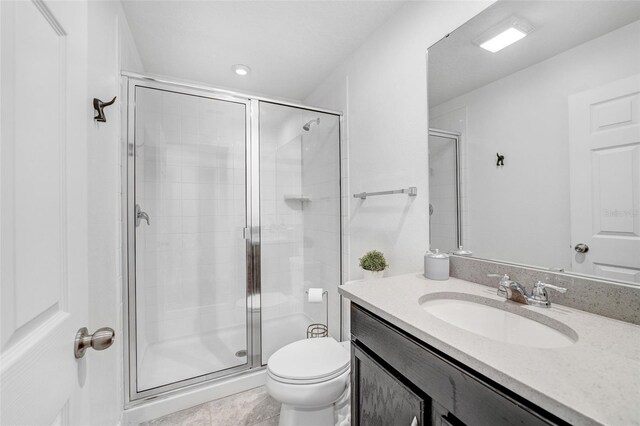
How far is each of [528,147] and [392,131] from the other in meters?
0.73

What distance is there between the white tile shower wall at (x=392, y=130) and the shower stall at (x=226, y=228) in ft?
0.73

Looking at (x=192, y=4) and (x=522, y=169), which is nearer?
(x=522, y=169)

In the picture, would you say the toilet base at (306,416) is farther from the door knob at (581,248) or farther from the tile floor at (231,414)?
the door knob at (581,248)

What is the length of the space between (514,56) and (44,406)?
5.39 feet

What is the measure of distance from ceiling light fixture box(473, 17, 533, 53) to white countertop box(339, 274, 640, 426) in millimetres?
1007

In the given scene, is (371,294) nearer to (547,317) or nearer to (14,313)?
(547,317)

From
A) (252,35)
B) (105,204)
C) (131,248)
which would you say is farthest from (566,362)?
(252,35)

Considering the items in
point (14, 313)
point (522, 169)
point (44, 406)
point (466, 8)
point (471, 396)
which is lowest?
point (471, 396)

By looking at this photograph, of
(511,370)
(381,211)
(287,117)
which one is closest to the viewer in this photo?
(511,370)

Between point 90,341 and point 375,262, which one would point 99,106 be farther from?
point 375,262

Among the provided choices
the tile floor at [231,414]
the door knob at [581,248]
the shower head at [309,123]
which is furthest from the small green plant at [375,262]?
the shower head at [309,123]

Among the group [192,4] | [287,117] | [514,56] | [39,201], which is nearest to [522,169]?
[514,56]

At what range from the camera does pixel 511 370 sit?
52cm

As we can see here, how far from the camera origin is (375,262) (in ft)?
5.16
